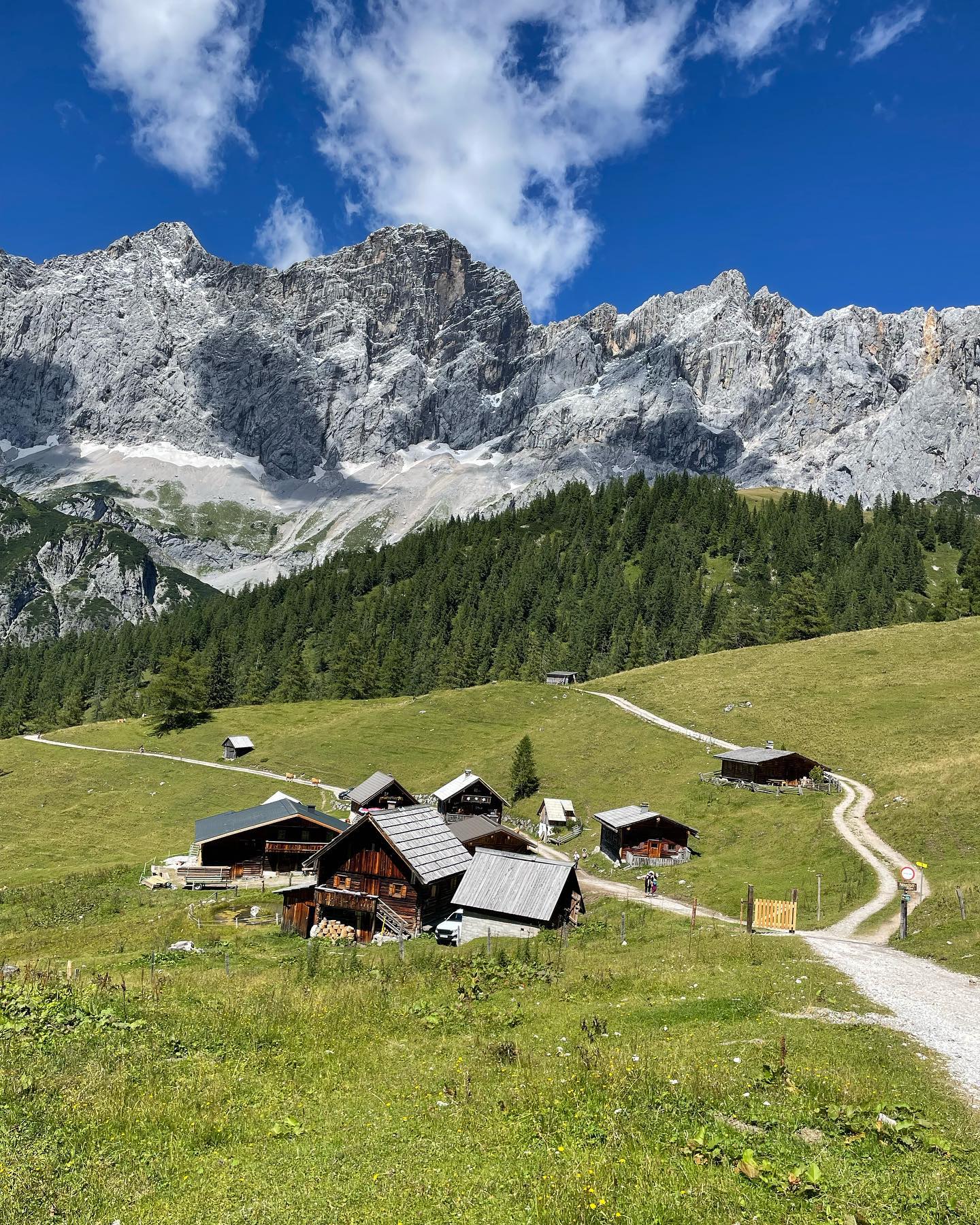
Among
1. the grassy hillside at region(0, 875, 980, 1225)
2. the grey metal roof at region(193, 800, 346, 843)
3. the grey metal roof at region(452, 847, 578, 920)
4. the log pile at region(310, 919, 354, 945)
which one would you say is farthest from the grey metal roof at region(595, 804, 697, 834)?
the grassy hillside at region(0, 875, 980, 1225)

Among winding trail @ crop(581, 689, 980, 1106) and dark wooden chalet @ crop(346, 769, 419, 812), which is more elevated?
winding trail @ crop(581, 689, 980, 1106)

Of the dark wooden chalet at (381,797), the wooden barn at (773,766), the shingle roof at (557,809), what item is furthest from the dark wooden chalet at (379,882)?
the wooden barn at (773,766)

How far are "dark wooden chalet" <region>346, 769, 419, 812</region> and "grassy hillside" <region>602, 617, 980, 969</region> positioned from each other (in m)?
35.4

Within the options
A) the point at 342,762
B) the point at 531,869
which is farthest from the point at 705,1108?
the point at 342,762

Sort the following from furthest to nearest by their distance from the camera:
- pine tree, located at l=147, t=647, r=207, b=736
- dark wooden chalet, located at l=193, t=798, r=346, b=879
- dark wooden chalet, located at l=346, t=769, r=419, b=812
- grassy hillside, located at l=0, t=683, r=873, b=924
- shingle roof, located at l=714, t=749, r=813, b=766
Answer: pine tree, located at l=147, t=647, r=207, b=736
dark wooden chalet, located at l=346, t=769, r=419, b=812
shingle roof, located at l=714, t=749, r=813, b=766
dark wooden chalet, located at l=193, t=798, r=346, b=879
grassy hillside, located at l=0, t=683, r=873, b=924

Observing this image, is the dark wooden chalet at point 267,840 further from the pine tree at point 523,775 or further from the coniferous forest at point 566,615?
the coniferous forest at point 566,615

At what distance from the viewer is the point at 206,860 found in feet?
187

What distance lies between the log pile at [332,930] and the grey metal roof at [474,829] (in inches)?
469

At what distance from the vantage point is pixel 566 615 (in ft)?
538

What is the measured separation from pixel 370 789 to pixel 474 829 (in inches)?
631

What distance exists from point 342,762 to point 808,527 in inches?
5382

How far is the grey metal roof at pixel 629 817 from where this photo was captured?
56375mm

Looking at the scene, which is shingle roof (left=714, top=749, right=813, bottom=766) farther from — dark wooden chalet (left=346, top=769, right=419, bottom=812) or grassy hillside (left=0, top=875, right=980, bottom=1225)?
grassy hillside (left=0, top=875, right=980, bottom=1225)

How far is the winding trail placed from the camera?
1605 centimetres
